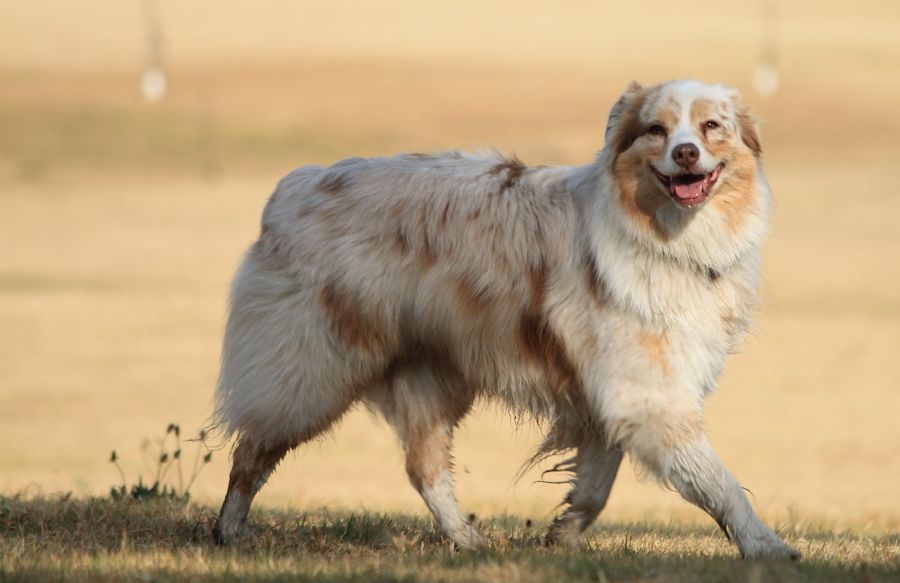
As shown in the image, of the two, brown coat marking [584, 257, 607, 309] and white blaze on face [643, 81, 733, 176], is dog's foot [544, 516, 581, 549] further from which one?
white blaze on face [643, 81, 733, 176]

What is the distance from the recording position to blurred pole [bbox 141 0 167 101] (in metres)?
50.2

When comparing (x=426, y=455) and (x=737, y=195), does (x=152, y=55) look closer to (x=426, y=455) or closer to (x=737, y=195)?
(x=426, y=455)

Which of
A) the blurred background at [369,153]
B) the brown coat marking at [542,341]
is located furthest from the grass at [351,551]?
the blurred background at [369,153]

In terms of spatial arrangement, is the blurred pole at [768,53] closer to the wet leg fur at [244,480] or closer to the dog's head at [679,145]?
the dog's head at [679,145]

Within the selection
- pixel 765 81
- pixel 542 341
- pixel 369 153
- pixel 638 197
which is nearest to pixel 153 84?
pixel 369 153

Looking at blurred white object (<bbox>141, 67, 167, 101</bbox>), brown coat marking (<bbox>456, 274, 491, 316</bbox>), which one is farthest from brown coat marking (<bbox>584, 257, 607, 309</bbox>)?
blurred white object (<bbox>141, 67, 167, 101</bbox>)

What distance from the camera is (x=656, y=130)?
6.61 metres

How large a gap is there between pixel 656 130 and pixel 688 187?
34cm

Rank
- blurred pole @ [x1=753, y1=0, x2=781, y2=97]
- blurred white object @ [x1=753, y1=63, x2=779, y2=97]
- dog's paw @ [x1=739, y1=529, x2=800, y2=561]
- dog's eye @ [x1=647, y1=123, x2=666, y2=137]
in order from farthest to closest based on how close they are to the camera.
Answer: blurred pole @ [x1=753, y1=0, x2=781, y2=97]
blurred white object @ [x1=753, y1=63, x2=779, y2=97]
dog's eye @ [x1=647, y1=123, x2=666, y2=137]
dog's paw @ [x1=739, y1=529, x2=800, y2=561]

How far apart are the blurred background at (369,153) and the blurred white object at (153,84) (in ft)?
0.55

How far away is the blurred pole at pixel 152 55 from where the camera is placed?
50219 millimetres

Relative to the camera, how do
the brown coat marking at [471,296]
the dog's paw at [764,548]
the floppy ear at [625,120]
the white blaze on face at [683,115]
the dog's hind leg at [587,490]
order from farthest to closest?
the dog's hind leg at [587,490]
the brown coat marking at [471,296]
the floppy ear at [625,120]
the white blaze on face at [683,115]
the dog's paw at [764,548]

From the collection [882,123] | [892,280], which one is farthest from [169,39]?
[892,280]

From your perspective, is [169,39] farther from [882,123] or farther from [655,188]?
[655,188]
